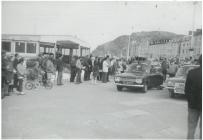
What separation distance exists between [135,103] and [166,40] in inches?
2288

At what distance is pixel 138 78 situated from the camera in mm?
12062

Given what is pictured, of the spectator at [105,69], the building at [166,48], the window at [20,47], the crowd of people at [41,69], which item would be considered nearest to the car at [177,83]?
the crowd of people at [41,69]

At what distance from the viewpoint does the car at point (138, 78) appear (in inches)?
477

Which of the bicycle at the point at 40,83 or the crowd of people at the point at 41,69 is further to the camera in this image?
the bicycle at the point at 40,83

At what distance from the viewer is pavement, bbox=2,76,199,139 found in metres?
5.64

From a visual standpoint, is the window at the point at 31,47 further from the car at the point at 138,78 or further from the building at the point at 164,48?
the building at the point at 164,48

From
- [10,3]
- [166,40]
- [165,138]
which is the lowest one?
[165,138]

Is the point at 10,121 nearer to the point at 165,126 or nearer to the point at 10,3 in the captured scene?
the point at 10,3

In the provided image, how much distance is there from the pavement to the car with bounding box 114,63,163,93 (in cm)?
216

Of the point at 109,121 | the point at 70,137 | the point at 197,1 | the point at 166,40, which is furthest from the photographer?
the point at 166,40

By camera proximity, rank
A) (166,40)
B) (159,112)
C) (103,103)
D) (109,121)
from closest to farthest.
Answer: (109,121)
(159,112)
(103,103)
(166,40)

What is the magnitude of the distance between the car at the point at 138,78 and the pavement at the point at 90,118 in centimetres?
216

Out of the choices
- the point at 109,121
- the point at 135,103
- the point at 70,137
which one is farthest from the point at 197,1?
the point at 135,103

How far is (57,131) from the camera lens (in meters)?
5.66
